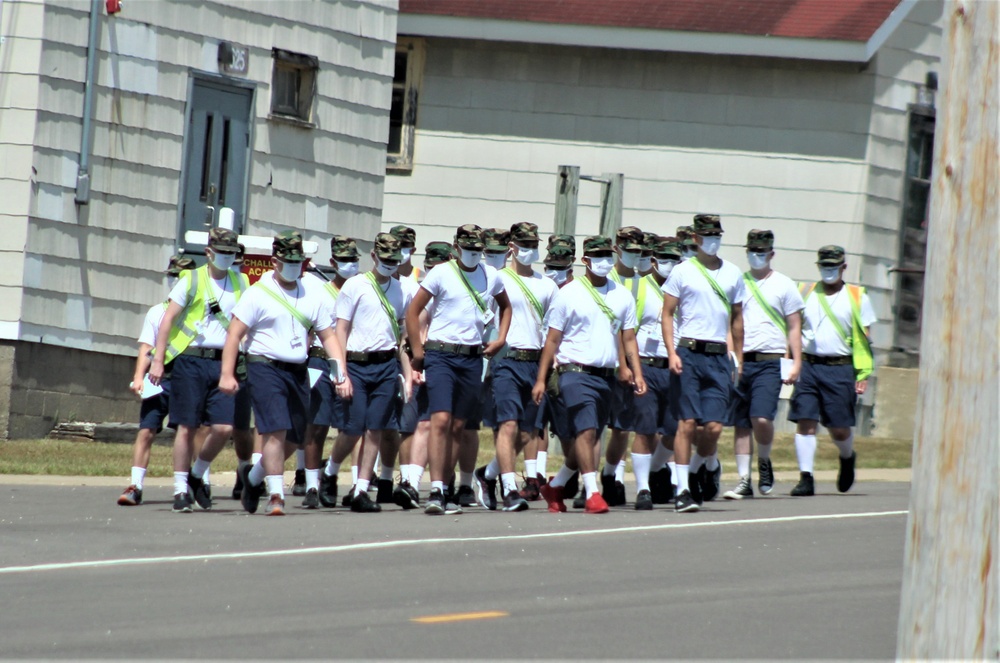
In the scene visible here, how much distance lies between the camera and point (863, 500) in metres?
14.7

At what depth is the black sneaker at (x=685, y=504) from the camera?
43.9 feet

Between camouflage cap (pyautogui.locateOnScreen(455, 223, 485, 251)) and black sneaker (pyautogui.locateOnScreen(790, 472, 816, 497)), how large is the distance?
355 centimetres

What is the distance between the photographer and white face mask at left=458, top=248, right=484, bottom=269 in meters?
13.5

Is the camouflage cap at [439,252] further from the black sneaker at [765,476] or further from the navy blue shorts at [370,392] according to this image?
the black sneaker at [765,476]

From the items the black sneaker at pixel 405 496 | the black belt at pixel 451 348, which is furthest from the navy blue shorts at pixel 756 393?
the black sneaker at pixel 405 496

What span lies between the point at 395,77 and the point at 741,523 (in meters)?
11.9

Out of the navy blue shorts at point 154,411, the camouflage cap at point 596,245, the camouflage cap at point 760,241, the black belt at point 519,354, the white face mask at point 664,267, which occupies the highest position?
the camouflage cap at point 760,241

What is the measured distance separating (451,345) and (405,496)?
1191 mm

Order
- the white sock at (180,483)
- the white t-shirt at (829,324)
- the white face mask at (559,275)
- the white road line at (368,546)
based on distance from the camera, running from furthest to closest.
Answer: the white t-shirt at (829,324) → the white face mask at (559,275) → the white sock at (180,483) → the white road line at (368,546)

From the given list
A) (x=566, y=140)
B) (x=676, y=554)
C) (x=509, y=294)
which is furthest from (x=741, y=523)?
(x=566, y=140)

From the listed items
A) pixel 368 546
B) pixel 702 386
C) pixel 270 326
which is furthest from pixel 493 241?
pixel 368 546

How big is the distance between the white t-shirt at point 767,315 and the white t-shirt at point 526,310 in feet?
5.68

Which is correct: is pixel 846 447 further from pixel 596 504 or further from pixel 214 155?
pixel 214 155

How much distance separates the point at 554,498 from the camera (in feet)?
44.9
